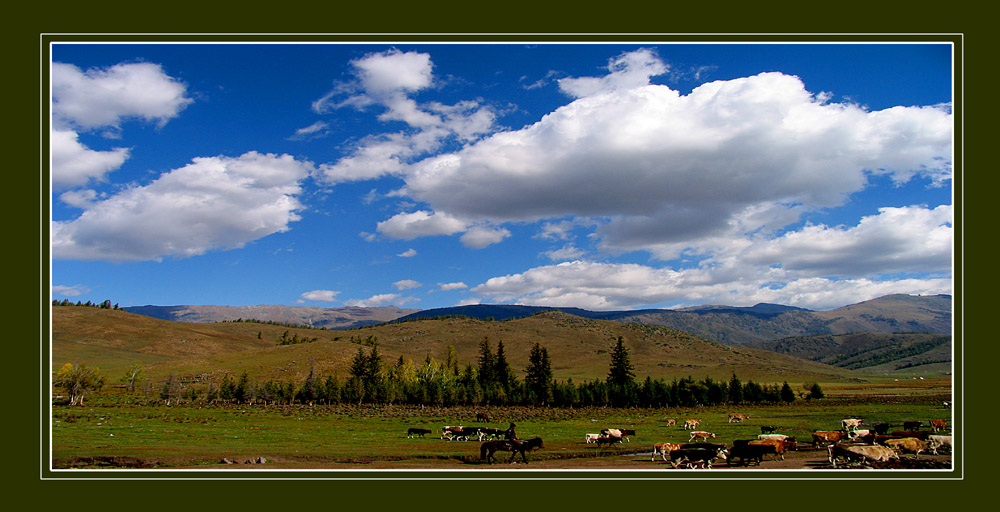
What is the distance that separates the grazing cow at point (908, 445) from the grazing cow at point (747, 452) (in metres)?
6.55

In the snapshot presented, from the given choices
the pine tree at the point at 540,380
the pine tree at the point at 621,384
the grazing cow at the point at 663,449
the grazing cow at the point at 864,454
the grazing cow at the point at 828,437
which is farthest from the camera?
the pine tree at the point at 540,380

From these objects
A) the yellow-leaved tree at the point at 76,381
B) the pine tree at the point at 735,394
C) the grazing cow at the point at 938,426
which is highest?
the grazing cow at the point at 938,426

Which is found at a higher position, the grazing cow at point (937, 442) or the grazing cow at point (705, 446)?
the grazing cow at point (705, 446)

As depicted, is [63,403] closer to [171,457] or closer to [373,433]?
[373,433]

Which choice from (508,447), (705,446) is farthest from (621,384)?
(705,446)

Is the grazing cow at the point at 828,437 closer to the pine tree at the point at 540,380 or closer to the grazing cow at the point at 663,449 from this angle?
the grazing cow at the point at 663,449

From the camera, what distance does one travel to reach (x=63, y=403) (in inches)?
2790

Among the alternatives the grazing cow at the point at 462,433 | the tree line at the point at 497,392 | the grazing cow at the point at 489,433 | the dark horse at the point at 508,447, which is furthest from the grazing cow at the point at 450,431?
the tree line at the point at 497,392

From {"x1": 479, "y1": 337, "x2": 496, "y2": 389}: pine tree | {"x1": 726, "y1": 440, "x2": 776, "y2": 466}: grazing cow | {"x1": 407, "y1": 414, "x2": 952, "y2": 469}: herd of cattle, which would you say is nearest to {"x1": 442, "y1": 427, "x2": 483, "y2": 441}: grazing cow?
{"x1": 407, "y1": 414, "x2": 952, "y2": 469}: herd of cattle

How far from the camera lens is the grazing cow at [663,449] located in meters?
24.4

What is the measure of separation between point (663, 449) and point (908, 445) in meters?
12.5
